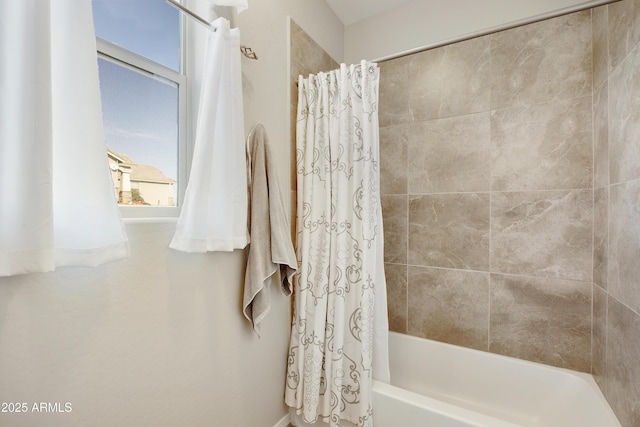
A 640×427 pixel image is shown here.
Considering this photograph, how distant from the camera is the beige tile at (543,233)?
1495mm

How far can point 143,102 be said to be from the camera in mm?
967

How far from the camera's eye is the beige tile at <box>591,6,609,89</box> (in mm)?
1310

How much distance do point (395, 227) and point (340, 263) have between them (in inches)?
30.0

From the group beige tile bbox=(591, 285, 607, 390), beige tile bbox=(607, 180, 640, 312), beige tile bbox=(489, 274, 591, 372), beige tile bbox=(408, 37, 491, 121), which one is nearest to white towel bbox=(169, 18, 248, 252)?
beige tile bbox=(408, 37, 491, 121)

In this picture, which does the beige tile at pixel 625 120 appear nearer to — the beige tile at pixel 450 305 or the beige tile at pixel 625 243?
the beige tile at pixel 625 243

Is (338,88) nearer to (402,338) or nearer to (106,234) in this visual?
(106,234)

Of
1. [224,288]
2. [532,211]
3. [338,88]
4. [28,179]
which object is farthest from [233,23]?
[532,211]

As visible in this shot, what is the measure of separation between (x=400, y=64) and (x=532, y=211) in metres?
1.32

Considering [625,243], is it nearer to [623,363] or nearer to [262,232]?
[623,363]

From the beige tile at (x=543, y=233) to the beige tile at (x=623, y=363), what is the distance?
327 millimetres

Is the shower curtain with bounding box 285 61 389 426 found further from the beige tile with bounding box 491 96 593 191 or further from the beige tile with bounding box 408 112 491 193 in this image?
the beige tile with bounding box 491 96 593 191

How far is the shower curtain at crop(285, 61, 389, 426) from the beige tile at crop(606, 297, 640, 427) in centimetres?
93

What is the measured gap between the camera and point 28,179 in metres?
0.55

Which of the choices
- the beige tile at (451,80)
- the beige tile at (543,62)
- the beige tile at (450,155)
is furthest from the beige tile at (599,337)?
the beige tile at (451,80)
